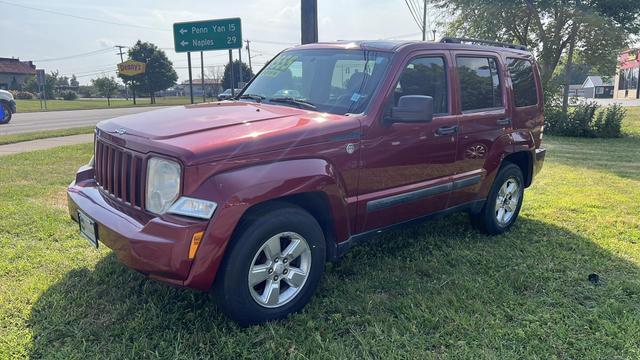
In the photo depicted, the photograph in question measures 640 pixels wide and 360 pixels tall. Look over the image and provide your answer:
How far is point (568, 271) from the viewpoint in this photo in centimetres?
412

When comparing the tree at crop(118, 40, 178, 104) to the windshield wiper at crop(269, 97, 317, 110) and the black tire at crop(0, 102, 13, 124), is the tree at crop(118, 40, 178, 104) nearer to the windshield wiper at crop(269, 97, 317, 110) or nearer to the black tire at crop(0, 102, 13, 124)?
the black tire at crop(0, 102, 13, 124)

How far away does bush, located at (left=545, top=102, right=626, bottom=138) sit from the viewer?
16.4 meters

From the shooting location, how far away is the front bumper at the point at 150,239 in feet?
8.70

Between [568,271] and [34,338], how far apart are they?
161 inches

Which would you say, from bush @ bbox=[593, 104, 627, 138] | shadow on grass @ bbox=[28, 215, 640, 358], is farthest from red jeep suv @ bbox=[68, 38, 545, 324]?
bush @ bbox=[593, 104, 627, 138]

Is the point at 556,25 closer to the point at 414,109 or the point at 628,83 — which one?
the point at 414,109

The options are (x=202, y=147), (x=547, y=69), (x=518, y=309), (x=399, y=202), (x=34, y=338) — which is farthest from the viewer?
(x=547, y=69)

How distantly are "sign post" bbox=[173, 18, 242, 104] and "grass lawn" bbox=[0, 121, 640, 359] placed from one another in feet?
24.2

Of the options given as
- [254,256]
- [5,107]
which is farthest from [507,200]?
[5,107]

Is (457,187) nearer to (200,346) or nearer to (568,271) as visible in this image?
(568,271)

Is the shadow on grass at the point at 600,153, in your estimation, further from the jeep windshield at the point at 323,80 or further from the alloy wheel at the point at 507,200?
the jeep windshield at the point at 323,80

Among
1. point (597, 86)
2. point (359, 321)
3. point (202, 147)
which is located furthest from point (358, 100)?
point (597, 86)

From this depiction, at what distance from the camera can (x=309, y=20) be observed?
8586 mm

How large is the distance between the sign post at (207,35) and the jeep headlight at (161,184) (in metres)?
9.29
